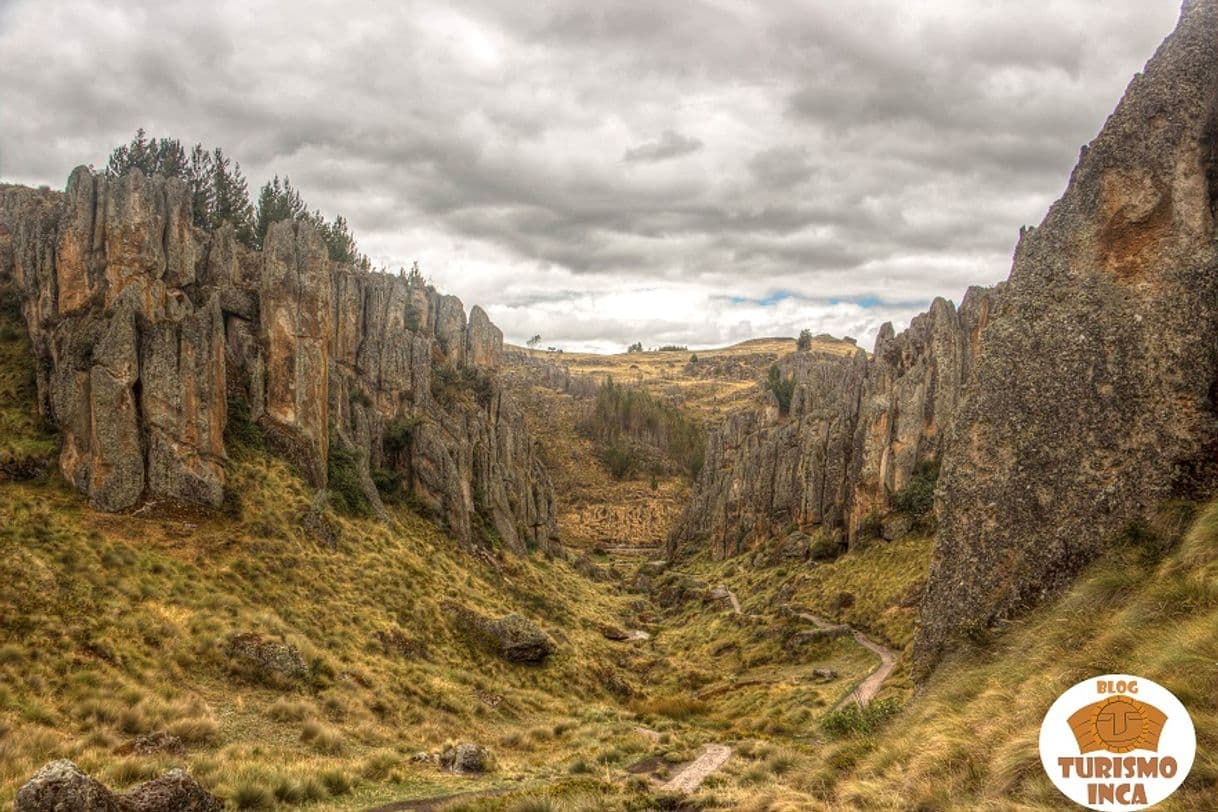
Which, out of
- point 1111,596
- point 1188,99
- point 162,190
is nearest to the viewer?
point 1111,596

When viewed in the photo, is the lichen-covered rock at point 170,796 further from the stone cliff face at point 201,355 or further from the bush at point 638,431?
the bush at point 638,431

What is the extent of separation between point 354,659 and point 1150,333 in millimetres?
28636

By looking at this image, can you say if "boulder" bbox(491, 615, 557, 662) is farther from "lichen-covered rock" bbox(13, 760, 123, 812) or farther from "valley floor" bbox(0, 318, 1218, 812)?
"lichen-covered rock" bbox(13, 760, 123, 812)

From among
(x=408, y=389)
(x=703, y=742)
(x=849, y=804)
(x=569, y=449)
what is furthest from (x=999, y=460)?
(x=569, y=449)

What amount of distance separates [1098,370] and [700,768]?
49.2 ft

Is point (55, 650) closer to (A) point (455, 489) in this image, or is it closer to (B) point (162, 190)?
(B) point (162, 190)

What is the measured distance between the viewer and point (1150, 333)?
13.6m

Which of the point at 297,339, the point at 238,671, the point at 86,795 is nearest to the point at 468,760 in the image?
the point at 238,671

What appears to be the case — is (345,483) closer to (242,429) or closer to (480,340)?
(242,429)

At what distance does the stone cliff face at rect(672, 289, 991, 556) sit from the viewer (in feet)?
203

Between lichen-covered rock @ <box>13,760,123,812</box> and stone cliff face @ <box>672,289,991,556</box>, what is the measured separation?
5665cm

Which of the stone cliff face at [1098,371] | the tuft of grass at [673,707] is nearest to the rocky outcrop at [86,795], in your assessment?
the stone cliff face at [1098,371]

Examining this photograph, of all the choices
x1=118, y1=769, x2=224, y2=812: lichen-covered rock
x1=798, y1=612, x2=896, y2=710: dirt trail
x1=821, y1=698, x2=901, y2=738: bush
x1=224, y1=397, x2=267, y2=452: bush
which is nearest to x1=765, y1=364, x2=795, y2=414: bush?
x1=798, y1=612, x2=896, y2=710: dirt trail

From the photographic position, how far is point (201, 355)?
3525 cm
